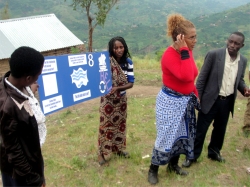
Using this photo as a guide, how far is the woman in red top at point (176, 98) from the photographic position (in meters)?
2.85

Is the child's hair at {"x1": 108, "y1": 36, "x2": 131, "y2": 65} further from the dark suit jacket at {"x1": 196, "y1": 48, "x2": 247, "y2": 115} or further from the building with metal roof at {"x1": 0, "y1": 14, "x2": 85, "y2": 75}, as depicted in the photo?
the building with metal roof at {"x1": 0, "y1": 14, "x2": 85, "y2": 75}

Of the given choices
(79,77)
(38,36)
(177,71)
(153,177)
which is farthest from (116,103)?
(38,36)

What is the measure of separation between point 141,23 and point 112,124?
80670mm

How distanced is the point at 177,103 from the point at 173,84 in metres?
0.21

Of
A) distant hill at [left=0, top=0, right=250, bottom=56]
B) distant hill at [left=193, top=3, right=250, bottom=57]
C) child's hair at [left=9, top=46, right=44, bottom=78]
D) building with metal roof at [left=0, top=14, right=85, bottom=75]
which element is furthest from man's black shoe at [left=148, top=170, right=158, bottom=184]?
distant hill at [left=193, top=3, right=250, bottom=57]

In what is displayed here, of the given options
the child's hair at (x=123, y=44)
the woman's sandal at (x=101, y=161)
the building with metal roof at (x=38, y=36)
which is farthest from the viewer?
the building with metal roof at (x=38, y=36)

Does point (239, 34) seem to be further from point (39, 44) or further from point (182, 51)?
point (39, 44)

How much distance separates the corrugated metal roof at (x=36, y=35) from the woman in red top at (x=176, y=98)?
48.1 feet

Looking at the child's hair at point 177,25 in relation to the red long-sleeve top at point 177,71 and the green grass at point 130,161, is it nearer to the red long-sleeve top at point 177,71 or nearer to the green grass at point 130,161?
the red long-sleeve top at point 177,71

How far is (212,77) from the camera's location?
11.5ft

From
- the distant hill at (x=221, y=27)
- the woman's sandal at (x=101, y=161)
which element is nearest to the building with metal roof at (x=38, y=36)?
the woman's sandal at (x=101, y=161)

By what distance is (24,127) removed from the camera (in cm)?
192

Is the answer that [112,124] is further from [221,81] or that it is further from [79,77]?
[221,81]

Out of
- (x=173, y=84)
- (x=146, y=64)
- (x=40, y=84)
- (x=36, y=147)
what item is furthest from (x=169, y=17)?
(x=146, y=64)
